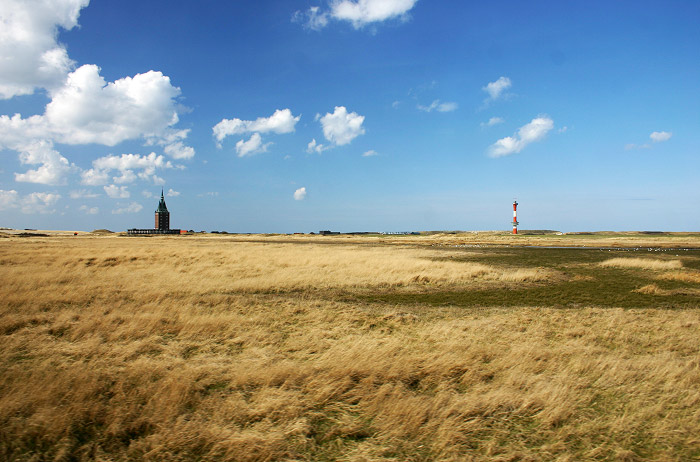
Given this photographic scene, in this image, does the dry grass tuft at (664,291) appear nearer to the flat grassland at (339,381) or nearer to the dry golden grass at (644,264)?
the flat grassland at (339,381)

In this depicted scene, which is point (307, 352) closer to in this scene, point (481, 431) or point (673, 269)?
point (481, 431)

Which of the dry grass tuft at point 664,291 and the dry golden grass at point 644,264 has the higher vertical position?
the dry golden grass at point 644,264

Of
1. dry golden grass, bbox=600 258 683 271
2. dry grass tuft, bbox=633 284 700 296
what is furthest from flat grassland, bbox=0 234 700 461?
dry golden grass, bbox=600 258 683 271

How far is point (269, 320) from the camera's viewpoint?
35.7ft

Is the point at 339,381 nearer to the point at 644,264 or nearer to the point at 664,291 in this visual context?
the point at 664,291

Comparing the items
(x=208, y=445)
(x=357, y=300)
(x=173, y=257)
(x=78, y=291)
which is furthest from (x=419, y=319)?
(x=173, y=257)

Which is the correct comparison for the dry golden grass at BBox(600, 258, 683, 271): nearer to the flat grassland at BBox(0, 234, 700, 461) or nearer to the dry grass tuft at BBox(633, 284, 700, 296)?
the dry grass tuft at BBox(633, 284, 700, 296)

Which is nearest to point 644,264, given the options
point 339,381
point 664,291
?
point 664,291

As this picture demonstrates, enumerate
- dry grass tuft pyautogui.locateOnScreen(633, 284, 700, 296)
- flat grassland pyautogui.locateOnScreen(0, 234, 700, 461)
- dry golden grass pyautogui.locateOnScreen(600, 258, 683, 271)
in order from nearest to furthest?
flat grassland pyautogui.locateOnScreen(0, 234, 700, 461) < dry grass tuft pyautogui.locateOnScreen(633, 284, 700, 296) < dry golden grass pyautogui.locateOnScreen(600, 258, 683, 271)

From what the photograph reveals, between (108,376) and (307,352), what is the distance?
3.53 m

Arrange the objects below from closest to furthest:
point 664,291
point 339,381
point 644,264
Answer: point 339,381
point 664,291
point 644,264

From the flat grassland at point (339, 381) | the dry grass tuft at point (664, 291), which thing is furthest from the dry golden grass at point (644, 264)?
the flat grassland at point (339, 381)

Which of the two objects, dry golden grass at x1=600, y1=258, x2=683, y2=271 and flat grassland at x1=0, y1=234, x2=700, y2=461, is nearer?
flat grassland at x1=0, y1=234, x2=700, y2=461

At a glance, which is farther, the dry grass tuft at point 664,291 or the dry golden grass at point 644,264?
the dry golden grass at point 644,264
